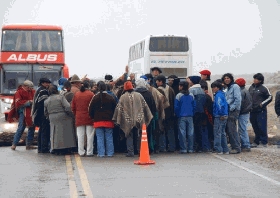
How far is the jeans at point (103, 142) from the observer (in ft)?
60.5

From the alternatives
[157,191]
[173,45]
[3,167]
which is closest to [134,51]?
[173,45]

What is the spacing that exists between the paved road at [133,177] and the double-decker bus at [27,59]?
12.5 metres

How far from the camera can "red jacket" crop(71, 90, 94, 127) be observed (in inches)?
735

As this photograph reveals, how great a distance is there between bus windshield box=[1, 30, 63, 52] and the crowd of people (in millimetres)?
11234

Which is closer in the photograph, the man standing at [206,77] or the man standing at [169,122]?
the man standing at [169,122]

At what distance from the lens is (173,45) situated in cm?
4156

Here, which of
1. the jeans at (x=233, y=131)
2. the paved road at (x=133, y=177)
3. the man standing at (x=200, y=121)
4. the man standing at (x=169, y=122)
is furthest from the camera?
the man standing at (x=169, y=122)

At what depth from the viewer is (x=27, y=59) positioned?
102 ft

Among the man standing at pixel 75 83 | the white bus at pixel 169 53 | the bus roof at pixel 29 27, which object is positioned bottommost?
the man standing at pixel 75 83

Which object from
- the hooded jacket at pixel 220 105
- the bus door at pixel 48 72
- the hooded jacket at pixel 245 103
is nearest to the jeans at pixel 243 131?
the hooded jacket at pixel 245 103

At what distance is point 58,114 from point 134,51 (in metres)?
28.6

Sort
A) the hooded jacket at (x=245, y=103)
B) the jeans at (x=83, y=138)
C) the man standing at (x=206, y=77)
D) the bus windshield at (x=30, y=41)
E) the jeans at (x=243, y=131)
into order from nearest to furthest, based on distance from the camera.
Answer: the jeans at (x=83, y=138)
the jeans at (x=243, y=131)
the hooded jacket at (x=245, y=103)
the man standing at (x=206, y=77)
the bus windshield at (x=30, y=41)

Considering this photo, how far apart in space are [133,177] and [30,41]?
1803 centimetres

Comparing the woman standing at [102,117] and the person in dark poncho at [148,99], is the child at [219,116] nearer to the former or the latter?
the person in dark poncho at [148,99]
